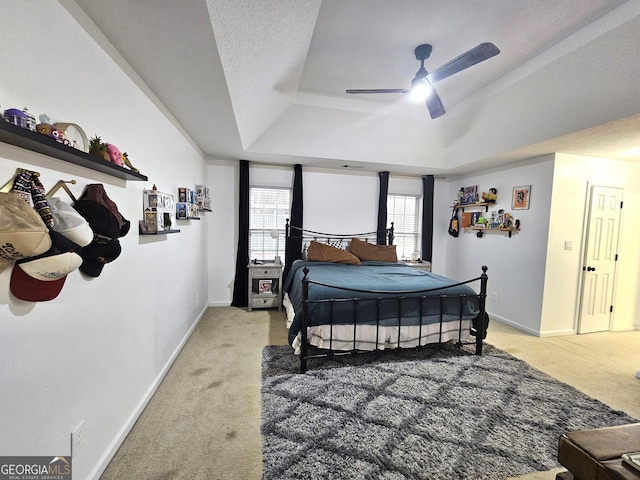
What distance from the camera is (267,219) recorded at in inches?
176

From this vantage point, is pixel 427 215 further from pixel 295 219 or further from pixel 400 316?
pixel 400 316

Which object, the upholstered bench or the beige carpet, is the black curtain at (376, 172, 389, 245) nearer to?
the beige carpet

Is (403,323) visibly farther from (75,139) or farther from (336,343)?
(75,139)

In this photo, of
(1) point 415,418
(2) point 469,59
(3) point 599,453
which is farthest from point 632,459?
(2) point 469,59

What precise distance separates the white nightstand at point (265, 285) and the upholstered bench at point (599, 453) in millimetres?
3396

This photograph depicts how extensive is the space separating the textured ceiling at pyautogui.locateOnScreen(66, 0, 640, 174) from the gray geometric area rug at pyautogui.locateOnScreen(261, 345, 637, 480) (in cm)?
230

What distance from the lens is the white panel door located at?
3533mm

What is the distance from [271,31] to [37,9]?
1.15 meters

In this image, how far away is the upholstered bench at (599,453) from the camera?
950 mm

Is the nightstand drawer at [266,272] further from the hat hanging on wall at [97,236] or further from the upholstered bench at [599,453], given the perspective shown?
the upholstered bench at [599,453]

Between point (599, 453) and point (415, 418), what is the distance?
1.04 meters

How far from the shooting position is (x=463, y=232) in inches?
189

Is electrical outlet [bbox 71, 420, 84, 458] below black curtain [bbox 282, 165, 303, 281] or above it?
below

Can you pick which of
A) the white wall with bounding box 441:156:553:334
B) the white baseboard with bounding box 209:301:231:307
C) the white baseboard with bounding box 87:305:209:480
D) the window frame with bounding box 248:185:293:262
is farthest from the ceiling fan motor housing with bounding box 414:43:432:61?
the white baseboard with bounding box 209:301:231:307
